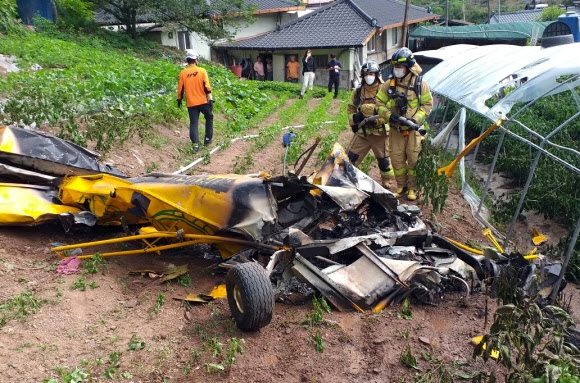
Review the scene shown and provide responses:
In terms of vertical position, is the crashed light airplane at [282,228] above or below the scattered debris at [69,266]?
above

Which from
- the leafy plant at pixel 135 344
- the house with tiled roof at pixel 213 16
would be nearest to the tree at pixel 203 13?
the house with tiled roof at pixel 213 16

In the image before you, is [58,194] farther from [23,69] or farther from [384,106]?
[23,69]

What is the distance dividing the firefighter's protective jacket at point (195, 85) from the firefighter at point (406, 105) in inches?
140

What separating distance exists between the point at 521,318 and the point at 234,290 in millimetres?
2056

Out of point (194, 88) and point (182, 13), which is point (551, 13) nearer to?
point (182, 13)

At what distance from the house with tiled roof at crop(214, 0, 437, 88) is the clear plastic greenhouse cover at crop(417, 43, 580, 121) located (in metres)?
15.8

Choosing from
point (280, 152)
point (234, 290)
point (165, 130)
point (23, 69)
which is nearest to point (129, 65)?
point (23, 69)

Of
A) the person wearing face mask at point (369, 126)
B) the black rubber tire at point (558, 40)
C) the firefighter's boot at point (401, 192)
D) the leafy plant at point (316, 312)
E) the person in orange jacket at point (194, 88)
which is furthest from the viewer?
the black rubber tire at point (558, 40)

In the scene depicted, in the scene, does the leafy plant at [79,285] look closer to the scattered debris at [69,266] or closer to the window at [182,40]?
the scattered debris at [69,266]

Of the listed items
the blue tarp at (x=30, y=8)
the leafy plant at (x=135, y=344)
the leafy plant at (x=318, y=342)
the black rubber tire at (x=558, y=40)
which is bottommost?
the leafy plant at (x=318, y=342)

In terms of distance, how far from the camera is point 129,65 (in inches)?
589

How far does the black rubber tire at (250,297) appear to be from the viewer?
13.5ft

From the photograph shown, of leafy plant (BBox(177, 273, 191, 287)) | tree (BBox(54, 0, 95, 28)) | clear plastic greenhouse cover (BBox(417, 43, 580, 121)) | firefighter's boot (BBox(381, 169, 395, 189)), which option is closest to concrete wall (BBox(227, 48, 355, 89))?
tree (BBox(54, 0, 95, 28))

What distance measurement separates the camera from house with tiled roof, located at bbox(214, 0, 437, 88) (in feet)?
87.1
